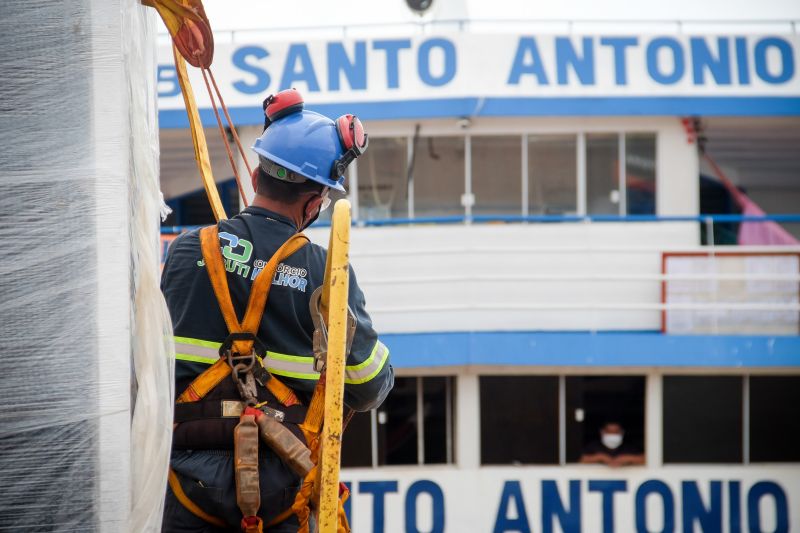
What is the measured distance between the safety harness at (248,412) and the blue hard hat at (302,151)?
0.75 ft

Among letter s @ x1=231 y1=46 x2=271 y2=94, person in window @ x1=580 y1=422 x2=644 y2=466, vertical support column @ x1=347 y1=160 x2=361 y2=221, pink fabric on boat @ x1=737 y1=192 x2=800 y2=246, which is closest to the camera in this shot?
person in window @ x1=580 y1=422 x2=644 y2=466

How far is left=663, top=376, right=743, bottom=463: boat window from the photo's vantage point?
34.6 feet

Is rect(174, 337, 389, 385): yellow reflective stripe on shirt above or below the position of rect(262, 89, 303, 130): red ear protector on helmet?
below

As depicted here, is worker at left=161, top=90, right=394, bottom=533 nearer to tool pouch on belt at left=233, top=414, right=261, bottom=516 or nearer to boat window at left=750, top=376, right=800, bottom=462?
tool pouch on belt at left=233, top=414, right=261, bottom=516

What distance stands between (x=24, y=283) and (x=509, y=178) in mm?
9698

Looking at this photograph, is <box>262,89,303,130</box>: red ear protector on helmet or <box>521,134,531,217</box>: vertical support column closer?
<box>262,89,303,130</box>: red ear protector on helmet

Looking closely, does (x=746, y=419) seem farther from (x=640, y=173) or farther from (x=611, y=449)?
(x=640, y=173)

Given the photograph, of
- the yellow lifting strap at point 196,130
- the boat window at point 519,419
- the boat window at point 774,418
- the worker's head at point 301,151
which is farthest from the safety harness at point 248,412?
the boat window at point 774,418

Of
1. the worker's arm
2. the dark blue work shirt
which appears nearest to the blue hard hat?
the dark blue work shirt

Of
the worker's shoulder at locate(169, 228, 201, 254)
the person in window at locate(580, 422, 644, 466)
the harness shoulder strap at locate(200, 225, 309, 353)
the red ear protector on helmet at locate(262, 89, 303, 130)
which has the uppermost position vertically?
the red ear protector on helmet at locate(262, 89, 303, 130)

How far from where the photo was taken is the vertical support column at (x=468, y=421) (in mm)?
10422

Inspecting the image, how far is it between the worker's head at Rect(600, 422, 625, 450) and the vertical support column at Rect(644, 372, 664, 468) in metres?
0.28

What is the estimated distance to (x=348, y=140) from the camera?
9.01ft

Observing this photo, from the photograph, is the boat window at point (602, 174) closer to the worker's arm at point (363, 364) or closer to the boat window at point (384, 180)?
the boat window at point (384, 180)
